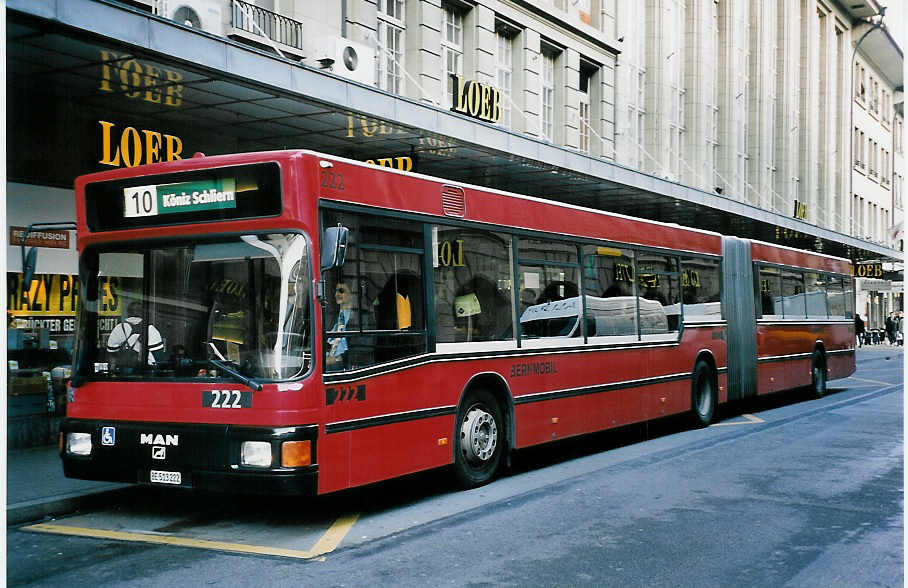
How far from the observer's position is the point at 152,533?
25.4 ft

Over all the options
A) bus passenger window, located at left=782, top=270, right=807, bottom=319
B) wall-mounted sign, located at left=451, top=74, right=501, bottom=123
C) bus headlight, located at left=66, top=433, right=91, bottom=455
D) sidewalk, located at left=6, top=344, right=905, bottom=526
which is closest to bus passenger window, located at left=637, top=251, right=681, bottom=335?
bus passenger window, located at left=782, top=270, right=807, bottom=319

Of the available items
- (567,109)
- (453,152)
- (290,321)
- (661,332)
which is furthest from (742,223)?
(290,321)

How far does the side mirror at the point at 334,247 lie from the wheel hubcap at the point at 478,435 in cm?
262

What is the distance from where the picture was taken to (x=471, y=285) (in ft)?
31.9

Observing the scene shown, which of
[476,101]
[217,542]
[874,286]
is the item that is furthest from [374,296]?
[874,286]

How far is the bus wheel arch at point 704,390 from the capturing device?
15047 mm

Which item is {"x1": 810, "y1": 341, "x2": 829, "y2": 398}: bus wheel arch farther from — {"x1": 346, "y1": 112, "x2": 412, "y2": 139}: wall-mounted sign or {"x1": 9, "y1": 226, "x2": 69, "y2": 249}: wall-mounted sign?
{"x1": 9, "y1": 226, "x2": 69, "y2": 249}: wall-mounted sign

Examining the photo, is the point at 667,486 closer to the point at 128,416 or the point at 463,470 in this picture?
the point at 463,470

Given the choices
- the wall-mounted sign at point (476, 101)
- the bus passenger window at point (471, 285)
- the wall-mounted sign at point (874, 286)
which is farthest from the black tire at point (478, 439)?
the wall-mounted sign at point (874, 286)

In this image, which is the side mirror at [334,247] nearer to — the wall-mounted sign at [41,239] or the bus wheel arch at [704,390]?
the wall-mounted sign at [41,239]

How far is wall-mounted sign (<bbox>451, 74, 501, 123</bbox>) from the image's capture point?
754 inches

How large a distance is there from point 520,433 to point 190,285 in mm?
4044

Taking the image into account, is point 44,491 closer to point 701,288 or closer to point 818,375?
point 701,288

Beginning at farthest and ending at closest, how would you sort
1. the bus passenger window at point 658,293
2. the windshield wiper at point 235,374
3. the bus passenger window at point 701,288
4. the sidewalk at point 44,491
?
the bus passenger window at point 701,288, the bus passenger window at point 658,293, the sidewalk at point 44,491, the windshield wiper at point 235,374
